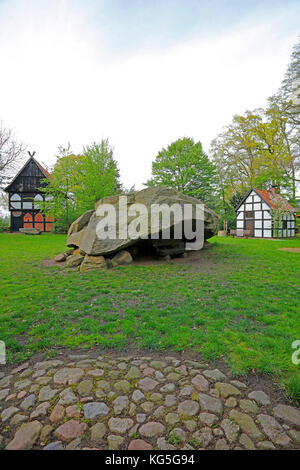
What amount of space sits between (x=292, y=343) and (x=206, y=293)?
2.40 meters

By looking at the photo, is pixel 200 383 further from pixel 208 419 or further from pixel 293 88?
pixel 293 88

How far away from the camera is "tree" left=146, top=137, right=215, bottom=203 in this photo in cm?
2252

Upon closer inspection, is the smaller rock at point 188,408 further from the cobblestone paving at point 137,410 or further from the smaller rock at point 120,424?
the smaller rock at point 120,424

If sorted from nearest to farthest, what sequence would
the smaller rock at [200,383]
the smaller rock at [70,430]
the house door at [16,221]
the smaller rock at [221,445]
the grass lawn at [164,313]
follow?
the smaller rock at [221,445]
the smaller rock at [70,430]
the smaller rock at [200,383]
the grass lawn at [164,313]
the house door at [16,221]

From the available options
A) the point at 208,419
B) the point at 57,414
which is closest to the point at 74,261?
the point at 57,414

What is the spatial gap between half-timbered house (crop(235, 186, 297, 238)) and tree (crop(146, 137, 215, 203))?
4778mm

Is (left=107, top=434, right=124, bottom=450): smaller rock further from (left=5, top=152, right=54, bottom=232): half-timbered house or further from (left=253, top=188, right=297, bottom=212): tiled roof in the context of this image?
(left=5, top=152, right=54, bottom=232): half-timbered house

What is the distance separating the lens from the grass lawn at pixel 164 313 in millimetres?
3195

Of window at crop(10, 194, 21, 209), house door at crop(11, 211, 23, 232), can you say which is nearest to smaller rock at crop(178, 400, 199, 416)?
house door at crop(11, 211, 23, 232)

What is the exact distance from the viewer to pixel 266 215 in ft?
74.9

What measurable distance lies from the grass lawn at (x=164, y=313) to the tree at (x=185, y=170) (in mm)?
16184

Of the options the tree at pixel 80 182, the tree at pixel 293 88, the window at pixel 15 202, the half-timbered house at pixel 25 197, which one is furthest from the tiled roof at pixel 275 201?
the window at pixel 15 202
